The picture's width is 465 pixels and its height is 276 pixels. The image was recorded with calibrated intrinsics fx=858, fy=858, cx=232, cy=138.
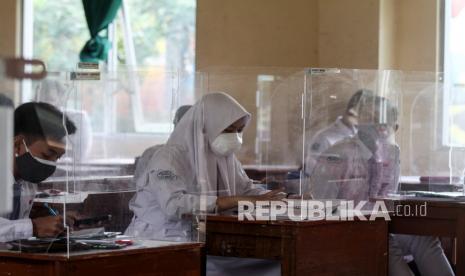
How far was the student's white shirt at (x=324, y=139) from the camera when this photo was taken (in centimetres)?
520

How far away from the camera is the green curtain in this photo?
8.02 m

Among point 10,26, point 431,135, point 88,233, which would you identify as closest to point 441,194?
point 431,135

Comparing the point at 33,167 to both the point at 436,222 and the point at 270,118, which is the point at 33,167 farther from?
the point at 270,118

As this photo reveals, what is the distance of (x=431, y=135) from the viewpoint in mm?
5520

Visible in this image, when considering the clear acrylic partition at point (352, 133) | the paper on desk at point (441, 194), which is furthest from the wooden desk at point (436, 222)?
the clear acrylic partition at point (352, 133)

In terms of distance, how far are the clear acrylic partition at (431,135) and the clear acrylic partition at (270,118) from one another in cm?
70

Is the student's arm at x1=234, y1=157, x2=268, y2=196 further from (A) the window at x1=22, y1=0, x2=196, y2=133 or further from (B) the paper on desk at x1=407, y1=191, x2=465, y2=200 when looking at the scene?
(A) the window at x1=22, y1=0, x2=196, y2=133

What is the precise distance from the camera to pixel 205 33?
7246 mm

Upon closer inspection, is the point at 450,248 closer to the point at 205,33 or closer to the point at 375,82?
the point at 375,82

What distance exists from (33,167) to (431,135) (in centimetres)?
286

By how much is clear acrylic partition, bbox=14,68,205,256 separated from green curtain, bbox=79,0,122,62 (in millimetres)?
3049

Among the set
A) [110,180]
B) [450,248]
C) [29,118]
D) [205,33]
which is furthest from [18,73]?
[205,33]

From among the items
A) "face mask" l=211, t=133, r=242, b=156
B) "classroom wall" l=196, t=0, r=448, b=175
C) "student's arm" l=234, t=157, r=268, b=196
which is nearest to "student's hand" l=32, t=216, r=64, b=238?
"face mask" l=211, t=133, r=242, b=156

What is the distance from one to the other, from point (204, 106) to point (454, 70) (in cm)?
286
